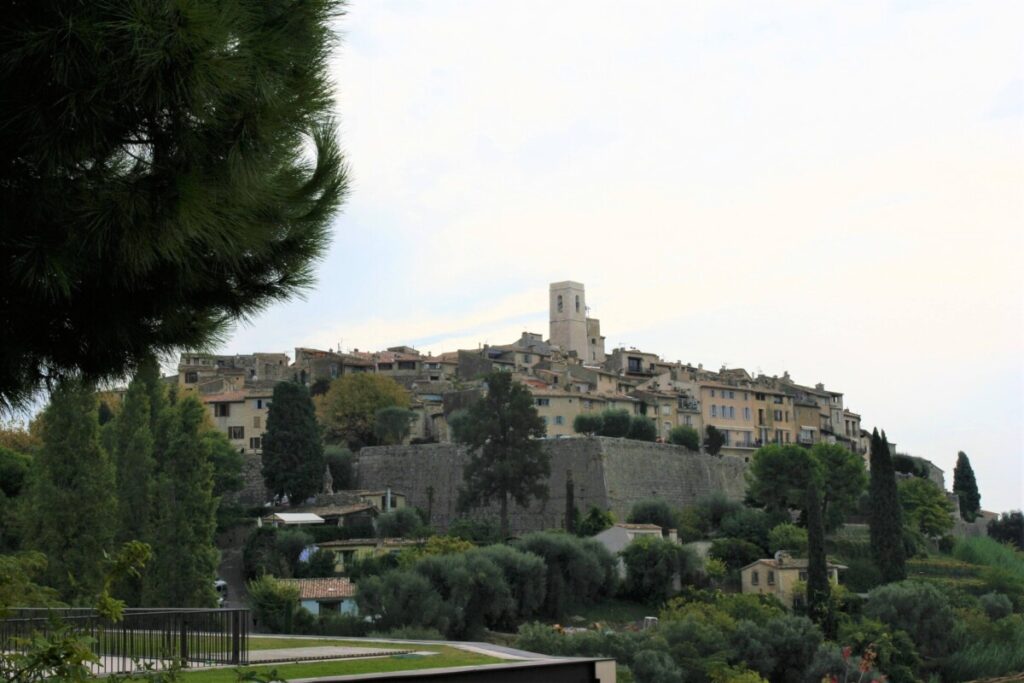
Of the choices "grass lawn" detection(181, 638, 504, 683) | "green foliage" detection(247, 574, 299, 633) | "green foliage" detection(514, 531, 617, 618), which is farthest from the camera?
"green foliage" detection(514, 531, 617, 618)

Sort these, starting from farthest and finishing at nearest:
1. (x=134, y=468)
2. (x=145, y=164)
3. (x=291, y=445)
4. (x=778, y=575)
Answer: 1. (x=291, y=445)
2. (x=778, y=575)
3. (x=134, y=468)
4. (x=145, y=164)

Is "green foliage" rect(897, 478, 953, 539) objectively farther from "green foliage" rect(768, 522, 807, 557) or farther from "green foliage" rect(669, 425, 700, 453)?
"green foliage" rect(669, 425, 700, 453)

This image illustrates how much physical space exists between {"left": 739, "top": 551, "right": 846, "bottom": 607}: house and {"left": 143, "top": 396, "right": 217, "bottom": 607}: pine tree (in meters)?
19.6

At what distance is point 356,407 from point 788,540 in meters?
29.1

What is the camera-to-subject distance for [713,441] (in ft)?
233

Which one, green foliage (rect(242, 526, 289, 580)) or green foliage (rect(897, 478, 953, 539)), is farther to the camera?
green foliage (rect(897, 478, 953, 539))

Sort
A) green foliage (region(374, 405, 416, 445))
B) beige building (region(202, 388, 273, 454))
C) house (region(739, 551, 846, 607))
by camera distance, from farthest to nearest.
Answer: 1. beige building (region(202, 388, 273, 454))
2. green foliage (region(374, 405, 416, 445))
3. house (region(739, 551, 846, 607))

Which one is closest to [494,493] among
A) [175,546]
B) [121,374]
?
[175,546]

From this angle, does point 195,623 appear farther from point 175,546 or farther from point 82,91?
point 175,546

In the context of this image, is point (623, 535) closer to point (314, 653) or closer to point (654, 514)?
point (654, 514)

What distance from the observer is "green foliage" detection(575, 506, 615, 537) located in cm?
5238

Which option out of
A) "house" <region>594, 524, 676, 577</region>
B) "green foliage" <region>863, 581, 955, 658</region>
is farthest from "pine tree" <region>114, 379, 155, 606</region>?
"green foliage" <region>863, 581, 955, 658</region>

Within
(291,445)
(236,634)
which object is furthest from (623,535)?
(236,634)

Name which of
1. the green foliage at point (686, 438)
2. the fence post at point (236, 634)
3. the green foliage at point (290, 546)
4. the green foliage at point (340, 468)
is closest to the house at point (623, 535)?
the green foliage at point (290, 546)
